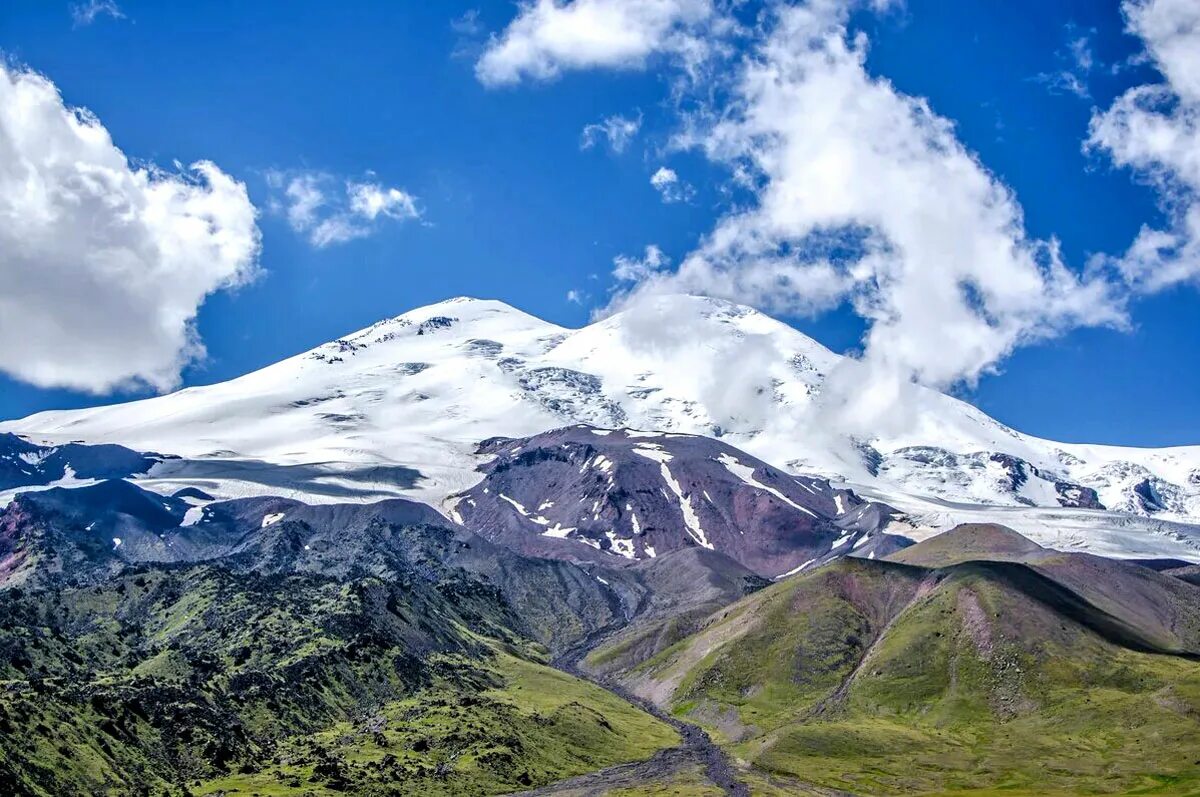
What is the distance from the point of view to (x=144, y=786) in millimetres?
171250

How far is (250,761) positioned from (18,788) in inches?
1889

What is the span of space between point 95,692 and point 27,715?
2886 centimetres

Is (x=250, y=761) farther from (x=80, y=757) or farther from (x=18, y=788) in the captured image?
(x=18, y=788)

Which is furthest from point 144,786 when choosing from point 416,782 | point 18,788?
point 416,782

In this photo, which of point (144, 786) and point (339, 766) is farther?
point (339, 766)

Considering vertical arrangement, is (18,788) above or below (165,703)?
below

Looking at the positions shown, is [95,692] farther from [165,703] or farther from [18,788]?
[18,788]

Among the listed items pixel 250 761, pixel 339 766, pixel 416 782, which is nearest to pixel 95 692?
pixel 250 761

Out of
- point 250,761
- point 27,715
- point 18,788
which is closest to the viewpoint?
point 18,788

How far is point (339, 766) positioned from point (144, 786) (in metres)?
33.0

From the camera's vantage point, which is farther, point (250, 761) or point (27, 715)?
point (250, 761)

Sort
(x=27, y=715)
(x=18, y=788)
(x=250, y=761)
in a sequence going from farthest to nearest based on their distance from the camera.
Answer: (x=250, y=761), (x=27, y=715), (x=18, y=788)

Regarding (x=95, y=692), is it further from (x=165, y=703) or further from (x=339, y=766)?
(x=339, y=766)

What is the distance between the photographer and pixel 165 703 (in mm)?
199500
